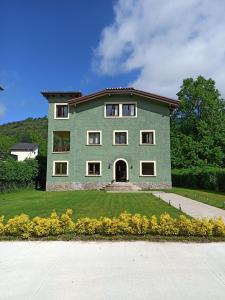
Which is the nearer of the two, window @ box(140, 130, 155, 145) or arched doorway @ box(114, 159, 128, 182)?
window @ box(140, 130, 155, 145)

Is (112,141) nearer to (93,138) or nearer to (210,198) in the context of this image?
(93,138)

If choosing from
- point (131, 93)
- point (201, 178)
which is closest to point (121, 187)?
point (201, 178)

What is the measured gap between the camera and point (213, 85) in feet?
129

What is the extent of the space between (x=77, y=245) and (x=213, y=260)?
10.1 feet

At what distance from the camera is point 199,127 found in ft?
122

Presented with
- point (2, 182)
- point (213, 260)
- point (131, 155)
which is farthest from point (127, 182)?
point (213, 260)

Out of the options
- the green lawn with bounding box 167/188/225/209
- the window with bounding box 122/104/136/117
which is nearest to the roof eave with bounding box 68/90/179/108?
the window with bounding box 122/104/136/117

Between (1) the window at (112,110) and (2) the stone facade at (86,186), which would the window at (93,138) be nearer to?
(1) the window at (112,110)

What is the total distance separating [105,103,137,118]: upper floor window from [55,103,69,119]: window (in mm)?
3951

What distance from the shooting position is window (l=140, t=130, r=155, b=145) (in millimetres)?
27750

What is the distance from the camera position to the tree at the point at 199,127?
3688 cm

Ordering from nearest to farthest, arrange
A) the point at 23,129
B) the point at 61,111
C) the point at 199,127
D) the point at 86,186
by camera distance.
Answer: the point at 86,186 < the point at 61,111 < the point at 199,127 < the point at 23,129

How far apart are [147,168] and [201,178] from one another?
581 cm

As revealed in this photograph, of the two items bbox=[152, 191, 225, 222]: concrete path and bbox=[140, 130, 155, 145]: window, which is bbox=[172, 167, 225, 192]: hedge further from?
bbox=[152, 191, 225, 222]: concrete path
